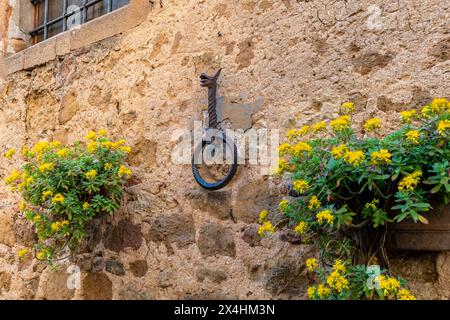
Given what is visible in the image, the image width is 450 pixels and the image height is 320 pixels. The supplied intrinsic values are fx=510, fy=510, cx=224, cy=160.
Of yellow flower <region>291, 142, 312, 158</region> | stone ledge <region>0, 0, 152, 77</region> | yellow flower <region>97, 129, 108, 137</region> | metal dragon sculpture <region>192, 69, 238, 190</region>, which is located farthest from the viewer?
stone ledge <region>0, 0, 152, 77</region>

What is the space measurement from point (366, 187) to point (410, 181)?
6.9 inches

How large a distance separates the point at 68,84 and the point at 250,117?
1.43m

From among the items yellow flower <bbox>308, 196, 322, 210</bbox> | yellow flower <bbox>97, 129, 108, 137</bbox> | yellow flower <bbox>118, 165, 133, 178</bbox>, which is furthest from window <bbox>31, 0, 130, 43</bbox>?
yellow flower <bbox>308, 196, 322, 210</bbox>

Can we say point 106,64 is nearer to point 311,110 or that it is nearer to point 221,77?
point 221,77

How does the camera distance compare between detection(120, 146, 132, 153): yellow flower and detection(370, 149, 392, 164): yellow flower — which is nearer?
detection(370, 149, 392, 164): yellow flower

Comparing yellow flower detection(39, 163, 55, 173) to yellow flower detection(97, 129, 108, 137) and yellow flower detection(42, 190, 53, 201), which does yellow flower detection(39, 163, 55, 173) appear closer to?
yellow flower detection(42, 190, 53, 201)

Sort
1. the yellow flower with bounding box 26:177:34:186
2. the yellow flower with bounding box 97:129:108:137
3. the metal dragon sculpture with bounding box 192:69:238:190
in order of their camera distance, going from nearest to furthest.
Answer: the metal dragon sculpture with bounding box 192:69:238:190 → the yellow flower with bounding box 26:177:34:186 → the yellow flower with bounding box 97:129:108:137

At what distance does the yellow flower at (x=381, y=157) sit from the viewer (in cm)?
150

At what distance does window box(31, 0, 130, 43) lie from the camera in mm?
3263

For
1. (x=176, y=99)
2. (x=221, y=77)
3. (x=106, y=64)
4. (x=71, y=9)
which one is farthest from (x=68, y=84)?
(x=221, y=77)

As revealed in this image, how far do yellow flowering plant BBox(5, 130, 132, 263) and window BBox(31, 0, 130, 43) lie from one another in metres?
0.98

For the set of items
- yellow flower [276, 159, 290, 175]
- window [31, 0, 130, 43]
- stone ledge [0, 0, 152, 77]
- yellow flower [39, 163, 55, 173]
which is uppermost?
window [31, 0, 130, 43]

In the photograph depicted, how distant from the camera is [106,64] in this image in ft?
9.74

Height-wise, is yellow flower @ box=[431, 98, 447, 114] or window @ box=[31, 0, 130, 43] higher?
window @ box=[31, 0, 130, 43]
